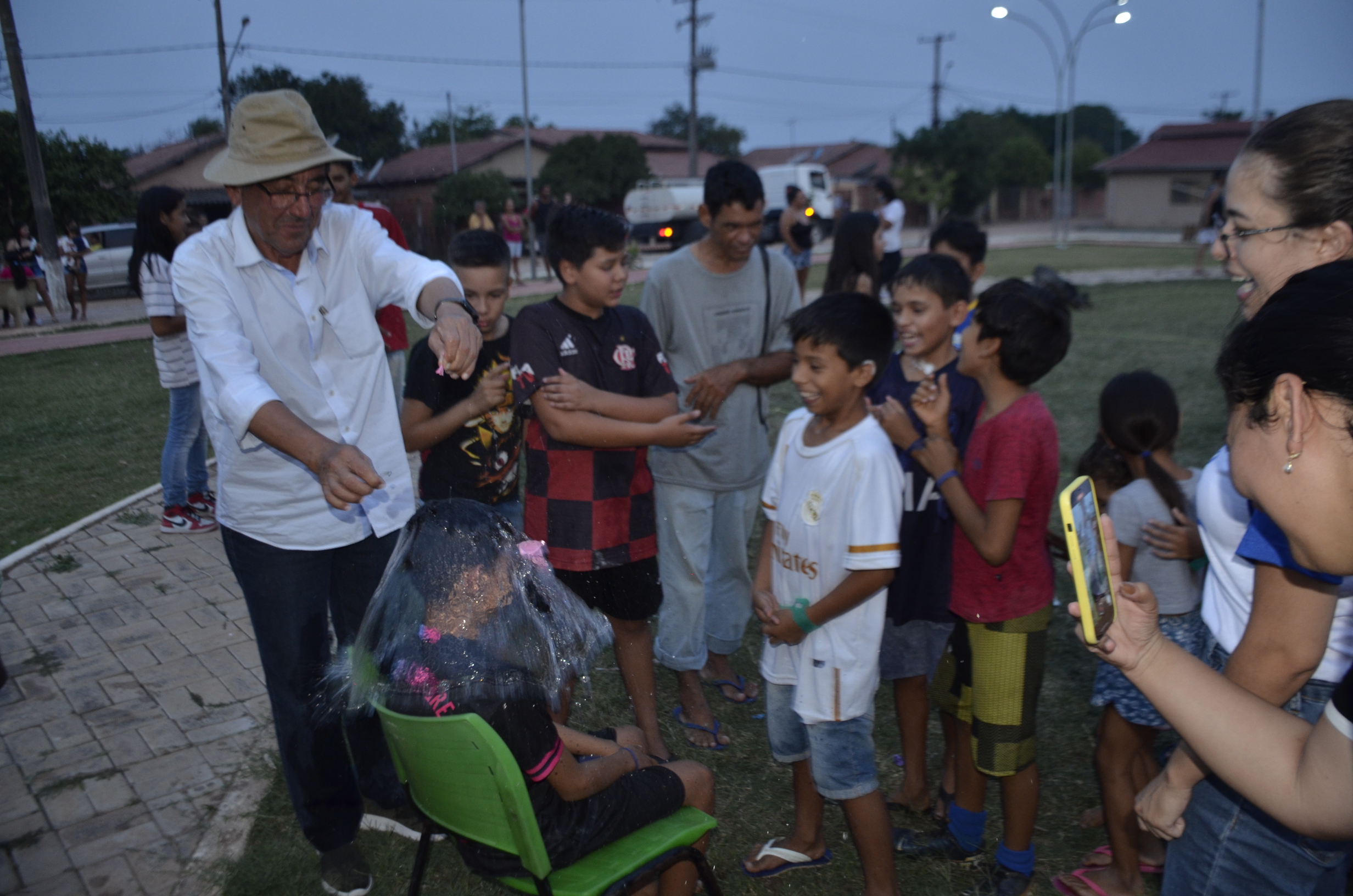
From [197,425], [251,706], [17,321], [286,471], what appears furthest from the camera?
[17,321]

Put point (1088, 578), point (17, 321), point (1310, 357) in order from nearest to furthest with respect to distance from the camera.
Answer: point (1310, 357), point (1088, 578), point (17, 321)

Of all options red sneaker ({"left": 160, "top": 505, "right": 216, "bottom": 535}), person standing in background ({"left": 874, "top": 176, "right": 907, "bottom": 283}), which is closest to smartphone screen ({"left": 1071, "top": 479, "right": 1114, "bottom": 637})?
red sneaker ({"left": 160, "top": 505, "right": 216, "bottom": 535})

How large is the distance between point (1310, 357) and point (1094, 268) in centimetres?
2416

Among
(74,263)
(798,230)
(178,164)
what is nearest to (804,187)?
(178,164)

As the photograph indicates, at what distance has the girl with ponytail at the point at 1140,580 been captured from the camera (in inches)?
106

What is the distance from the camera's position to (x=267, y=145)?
239 centimetres

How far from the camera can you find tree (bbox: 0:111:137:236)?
49.7 ft

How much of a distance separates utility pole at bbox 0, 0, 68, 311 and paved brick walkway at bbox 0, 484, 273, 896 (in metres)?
11.9

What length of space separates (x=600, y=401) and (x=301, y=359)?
941mm

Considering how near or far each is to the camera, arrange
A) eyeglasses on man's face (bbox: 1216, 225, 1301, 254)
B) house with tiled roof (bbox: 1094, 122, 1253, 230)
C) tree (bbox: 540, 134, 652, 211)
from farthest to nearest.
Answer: house with tiled roof (bbox: 1094, 122, 1253, 230)
tree (bbox: 540, 134, 652, 211)
eyeglasses on man's face (bbox: 1216, 225, 1301, 254)

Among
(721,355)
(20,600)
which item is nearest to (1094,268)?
(721,355)

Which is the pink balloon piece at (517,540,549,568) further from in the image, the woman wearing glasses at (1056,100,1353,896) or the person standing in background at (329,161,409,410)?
the person standing in background at (329,161,409,410)

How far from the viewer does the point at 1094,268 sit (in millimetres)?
22859

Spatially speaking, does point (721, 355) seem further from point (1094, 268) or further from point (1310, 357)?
point (1094, 268)
